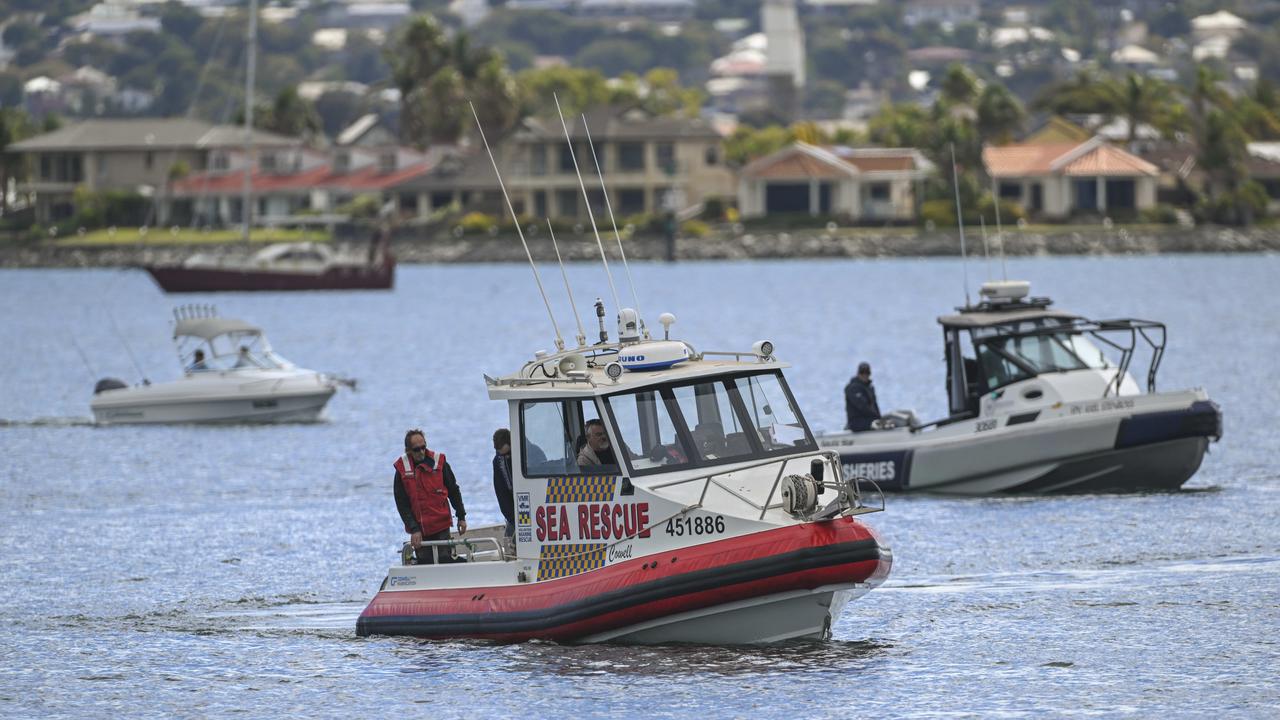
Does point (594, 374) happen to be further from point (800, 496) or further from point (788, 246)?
point (788, 246)

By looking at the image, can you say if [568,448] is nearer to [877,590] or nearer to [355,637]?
[355,637]

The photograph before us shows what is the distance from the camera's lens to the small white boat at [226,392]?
145 feet

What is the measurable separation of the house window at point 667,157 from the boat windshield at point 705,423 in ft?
411

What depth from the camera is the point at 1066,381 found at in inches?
1184

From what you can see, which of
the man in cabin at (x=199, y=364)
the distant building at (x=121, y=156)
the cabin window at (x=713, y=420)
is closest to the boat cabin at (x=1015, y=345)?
the cabin window at (x=713, y=420)

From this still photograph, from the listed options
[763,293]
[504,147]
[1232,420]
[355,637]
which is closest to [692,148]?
[504,147]

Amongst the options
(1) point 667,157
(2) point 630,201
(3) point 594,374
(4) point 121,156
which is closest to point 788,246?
(1) point 667,157

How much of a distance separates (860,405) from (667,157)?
11423 cm

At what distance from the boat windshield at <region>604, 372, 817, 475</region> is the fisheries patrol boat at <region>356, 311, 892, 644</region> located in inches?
0.5

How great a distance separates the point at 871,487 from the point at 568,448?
38.4 ft

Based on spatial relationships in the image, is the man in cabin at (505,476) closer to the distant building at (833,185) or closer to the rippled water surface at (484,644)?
the rippled water surface at (484,644)

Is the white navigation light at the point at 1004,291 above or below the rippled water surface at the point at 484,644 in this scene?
above

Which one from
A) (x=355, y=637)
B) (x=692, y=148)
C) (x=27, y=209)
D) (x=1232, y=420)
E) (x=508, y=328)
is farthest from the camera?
(x=27, y=209)

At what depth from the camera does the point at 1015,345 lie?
30.3m
